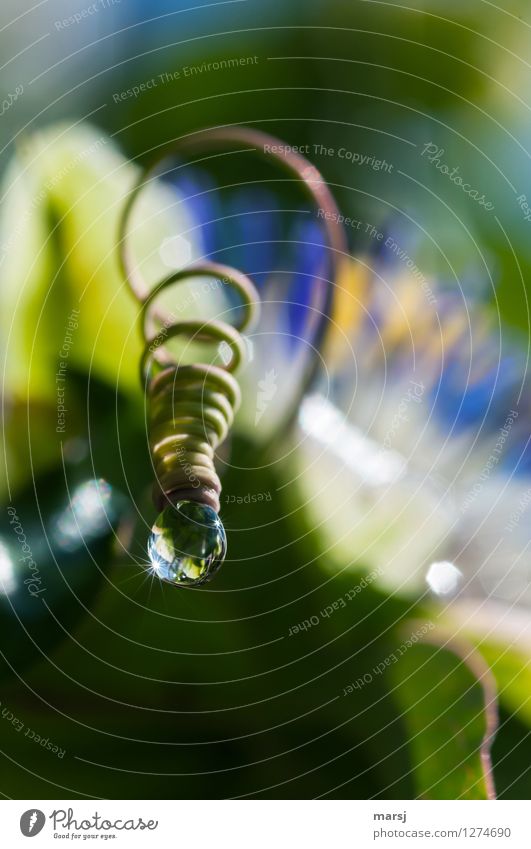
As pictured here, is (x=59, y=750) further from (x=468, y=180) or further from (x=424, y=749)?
(x=468, y=180)

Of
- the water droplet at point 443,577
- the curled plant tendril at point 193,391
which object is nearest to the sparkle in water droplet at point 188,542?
the curled plant tendril at point 193,391

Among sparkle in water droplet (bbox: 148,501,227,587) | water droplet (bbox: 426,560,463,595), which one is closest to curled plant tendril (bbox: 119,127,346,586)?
sparkle in water droplet (bbox: 148,501,227,587)

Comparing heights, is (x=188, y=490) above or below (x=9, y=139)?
below

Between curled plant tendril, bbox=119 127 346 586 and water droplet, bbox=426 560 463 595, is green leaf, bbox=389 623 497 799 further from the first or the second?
curled plant tendril, bbox=119 127 346 586

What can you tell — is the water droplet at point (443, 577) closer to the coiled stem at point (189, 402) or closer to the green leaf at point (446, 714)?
the green leaf at point (446, 714)

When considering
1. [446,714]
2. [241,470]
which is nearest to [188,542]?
[241,470]

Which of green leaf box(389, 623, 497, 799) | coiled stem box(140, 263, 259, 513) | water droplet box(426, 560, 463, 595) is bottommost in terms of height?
green leaf box(389, 623, 497, 799)

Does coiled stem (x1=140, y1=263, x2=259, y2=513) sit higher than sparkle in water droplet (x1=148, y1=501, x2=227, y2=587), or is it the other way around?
coiled stem (x1=140, y1=263, x2=259, y2=513)

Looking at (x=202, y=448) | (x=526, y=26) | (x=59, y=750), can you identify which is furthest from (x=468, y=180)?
(x=59, y=750)

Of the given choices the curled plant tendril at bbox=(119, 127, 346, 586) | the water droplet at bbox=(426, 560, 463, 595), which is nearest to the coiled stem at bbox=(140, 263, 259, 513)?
the curled plant tendril at bbox=(119, 127, 346, 586)
